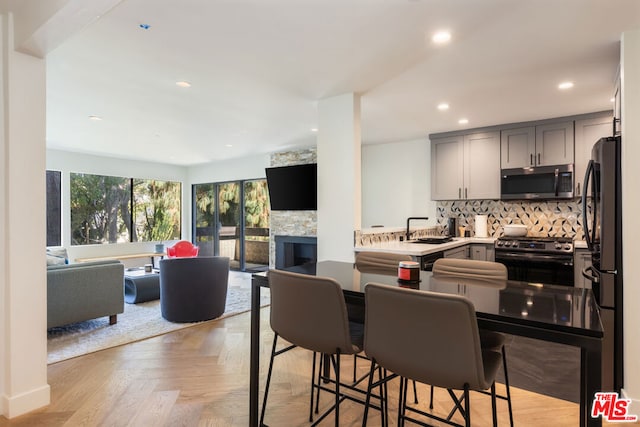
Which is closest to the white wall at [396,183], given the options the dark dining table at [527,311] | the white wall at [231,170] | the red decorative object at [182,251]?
the white wall at [231,170]

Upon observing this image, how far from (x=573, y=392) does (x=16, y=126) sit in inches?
161

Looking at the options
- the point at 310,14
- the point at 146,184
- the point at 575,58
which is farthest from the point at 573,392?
the point at 146,184

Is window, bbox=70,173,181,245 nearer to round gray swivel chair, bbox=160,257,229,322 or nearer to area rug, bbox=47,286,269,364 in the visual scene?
area rug, bbox=47,286,269,364

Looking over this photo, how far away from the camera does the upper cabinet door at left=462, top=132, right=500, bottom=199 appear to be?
15.9 ft

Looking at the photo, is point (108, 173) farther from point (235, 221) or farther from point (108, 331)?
point (108, 331)

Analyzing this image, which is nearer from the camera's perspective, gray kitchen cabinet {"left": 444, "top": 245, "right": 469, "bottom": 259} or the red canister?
the red canister

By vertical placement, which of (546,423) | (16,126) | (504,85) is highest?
(504,85)

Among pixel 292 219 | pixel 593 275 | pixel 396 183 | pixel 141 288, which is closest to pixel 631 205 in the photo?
pixel 593 275

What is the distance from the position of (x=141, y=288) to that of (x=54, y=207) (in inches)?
133

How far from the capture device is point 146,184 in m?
8.41

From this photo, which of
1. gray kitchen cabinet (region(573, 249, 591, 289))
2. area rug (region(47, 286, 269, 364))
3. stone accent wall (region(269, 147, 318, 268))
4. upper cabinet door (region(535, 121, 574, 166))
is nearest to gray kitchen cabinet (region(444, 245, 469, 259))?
gray kitchen cabinet (region(573, 249, 591, 289))

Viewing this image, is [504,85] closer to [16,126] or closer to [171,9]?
[171,9]

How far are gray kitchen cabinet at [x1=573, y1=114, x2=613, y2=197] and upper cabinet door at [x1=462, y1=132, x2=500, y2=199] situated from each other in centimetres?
86

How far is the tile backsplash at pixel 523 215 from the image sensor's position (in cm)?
466
